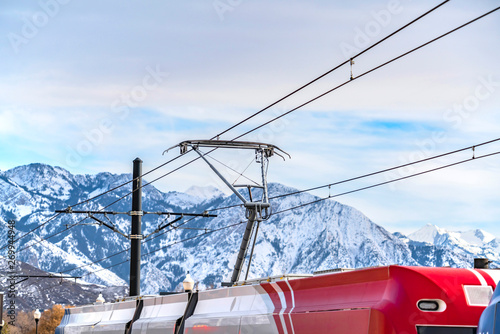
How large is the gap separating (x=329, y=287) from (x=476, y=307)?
293 centimetres

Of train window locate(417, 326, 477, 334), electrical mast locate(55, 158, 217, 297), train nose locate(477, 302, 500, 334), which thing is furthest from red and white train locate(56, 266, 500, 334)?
electrical mast locate(55, 158, 217, 297)

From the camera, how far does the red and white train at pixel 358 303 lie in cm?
1362

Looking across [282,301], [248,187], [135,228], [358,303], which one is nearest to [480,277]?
[358,303]

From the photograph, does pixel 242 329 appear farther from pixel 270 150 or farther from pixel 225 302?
pixel 270 150

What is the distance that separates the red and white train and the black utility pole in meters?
16.2

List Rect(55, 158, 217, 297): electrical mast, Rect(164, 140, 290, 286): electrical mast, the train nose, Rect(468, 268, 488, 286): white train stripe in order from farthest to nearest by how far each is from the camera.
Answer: Rect(55, 158, 217, 297): electrical mast
Rect(164, 140, 290, 286): electrical mast
Rect(468, 268, 488, 286): white train stripe
the train nose

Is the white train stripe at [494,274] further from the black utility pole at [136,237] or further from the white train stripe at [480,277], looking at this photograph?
the black utility pole at [136,237]

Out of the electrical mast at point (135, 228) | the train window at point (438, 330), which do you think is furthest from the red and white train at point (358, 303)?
the electrical mast at point (135, 228)

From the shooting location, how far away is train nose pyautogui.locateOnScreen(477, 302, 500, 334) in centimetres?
1048

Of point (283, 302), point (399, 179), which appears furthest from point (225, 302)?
point (399, 179)

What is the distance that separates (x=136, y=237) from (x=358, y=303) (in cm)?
2440

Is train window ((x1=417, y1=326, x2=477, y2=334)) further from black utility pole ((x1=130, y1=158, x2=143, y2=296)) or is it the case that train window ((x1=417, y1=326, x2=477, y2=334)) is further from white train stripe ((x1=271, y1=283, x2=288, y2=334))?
black utility pole ((x1=130, y1=158, x2=143, y2=296))

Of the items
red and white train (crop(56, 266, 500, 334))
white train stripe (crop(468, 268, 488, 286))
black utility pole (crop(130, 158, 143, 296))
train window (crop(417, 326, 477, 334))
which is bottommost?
train window (crop(417, 326, 477, 334))

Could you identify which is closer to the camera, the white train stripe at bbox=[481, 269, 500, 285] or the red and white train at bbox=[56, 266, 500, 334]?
the red and white train at bbox=[56, 266, 500, 334]
